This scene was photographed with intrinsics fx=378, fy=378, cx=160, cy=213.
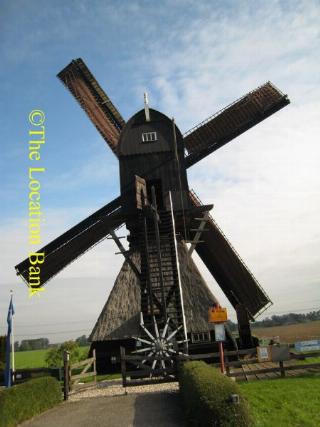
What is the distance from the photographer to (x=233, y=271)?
2012 cm

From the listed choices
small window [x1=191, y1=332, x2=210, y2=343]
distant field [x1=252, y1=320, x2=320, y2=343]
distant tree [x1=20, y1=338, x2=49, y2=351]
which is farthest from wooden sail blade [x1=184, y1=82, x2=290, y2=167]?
distant tree [x1=20, y1=338, x2=49, y2=351]

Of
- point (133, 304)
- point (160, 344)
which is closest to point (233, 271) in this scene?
point (133, 304)

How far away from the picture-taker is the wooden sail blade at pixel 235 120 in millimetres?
21266

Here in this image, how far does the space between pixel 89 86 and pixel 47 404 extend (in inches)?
782

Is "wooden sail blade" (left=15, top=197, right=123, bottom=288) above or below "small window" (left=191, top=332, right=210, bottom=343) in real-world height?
above

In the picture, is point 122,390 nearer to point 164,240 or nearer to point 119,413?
point 119,413

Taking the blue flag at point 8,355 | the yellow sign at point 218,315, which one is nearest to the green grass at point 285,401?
the yellow sign at point 218,315

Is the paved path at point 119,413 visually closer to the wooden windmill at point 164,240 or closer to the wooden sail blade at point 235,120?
the wooden windmill at point 164,240

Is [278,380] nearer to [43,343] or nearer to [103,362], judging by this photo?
[103,362]

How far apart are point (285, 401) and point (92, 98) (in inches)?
834

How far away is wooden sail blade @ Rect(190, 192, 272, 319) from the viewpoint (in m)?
19.6

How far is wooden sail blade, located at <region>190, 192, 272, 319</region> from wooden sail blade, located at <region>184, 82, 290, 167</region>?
306 centimetres

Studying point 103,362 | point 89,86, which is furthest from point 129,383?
point 89,86

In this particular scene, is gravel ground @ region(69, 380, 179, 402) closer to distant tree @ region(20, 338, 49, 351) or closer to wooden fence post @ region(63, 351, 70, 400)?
wooden fence post @ region(63, 351, 70, 400)
